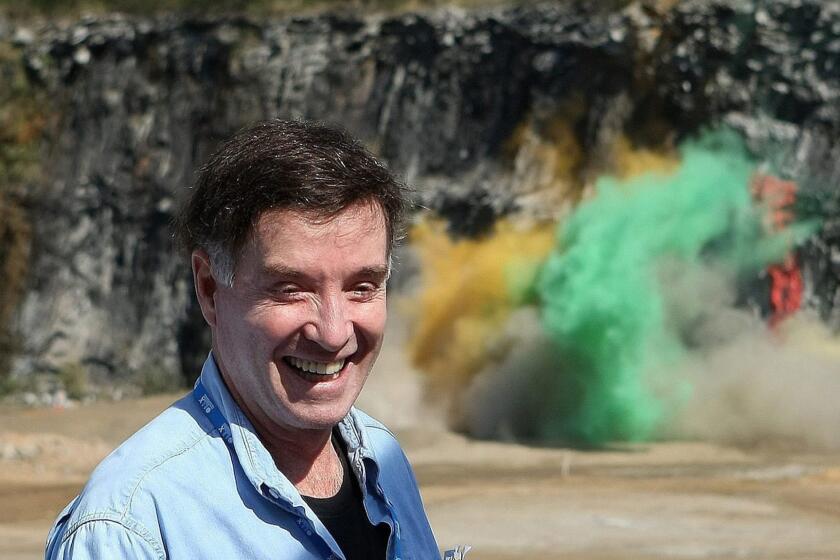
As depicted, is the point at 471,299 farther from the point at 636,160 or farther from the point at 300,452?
the point at 300,452

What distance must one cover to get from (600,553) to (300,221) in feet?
23.5

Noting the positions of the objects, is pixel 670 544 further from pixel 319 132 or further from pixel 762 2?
pixel 762 2

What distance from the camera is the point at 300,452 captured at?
2398 millimetres

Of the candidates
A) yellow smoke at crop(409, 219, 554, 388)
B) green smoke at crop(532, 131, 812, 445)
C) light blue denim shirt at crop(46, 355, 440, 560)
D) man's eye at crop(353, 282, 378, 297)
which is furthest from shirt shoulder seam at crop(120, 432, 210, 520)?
yellow smoke at crop(409, 219, 554, 388)

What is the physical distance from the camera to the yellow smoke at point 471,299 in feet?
57.8

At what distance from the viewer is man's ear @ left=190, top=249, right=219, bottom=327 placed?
2.36 meters

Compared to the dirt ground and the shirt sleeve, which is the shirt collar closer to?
the shirt sleeve

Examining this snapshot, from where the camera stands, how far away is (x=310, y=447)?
7.88ft

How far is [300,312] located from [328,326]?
2.0 inches

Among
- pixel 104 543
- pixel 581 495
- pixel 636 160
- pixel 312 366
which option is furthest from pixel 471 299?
pixel 104 543

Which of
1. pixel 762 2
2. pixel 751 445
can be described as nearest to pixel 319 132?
pixel 751 445

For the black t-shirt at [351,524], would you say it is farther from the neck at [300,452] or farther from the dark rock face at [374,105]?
the dark rock face at [374,105]

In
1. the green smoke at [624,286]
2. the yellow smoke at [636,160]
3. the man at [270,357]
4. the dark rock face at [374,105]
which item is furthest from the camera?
the yellow smoke at [636,160]

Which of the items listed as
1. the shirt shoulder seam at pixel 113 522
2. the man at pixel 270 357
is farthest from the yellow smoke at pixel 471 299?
the shirt shoulder seam at pixel 113 522
